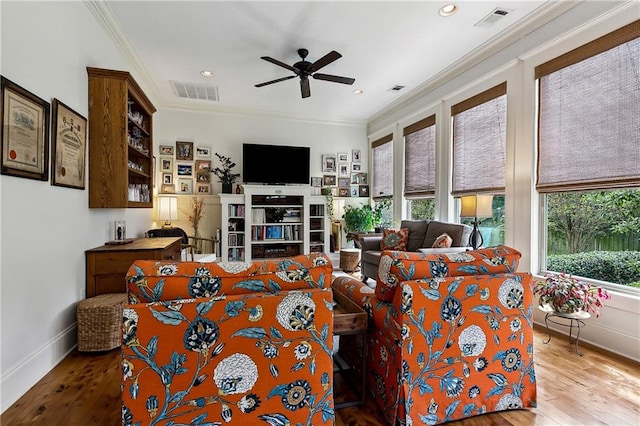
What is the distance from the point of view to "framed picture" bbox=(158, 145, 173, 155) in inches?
216

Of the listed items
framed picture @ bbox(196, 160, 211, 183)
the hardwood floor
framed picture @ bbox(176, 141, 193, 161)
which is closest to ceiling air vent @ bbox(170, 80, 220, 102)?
framed picture @ bbox(176, 141, 193, 161)

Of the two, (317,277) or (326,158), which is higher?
(326,158)

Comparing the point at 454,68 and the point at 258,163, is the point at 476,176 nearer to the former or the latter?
the point at 454,68

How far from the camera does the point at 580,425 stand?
1633 mm

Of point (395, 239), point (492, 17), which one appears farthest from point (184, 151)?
point (492, 17)

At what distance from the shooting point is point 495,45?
11.5ft

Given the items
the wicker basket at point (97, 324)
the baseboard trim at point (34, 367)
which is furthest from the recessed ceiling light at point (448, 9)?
the baseboard trim at point (34, 367)

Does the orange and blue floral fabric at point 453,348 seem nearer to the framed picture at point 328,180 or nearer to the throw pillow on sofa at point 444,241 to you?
the throw pillow on sofa at point 444,241

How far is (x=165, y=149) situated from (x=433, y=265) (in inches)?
209

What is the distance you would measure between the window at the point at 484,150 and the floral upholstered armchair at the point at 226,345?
125 inches

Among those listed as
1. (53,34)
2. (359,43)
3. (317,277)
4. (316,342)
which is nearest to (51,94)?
(53,34)

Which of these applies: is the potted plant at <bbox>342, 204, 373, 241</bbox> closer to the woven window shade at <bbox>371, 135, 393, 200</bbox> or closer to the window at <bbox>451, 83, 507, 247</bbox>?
the woven window shade at <bbox>371, 135, 393, 200</bbox>

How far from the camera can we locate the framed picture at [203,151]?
5.66m

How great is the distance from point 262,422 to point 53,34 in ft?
9.35
